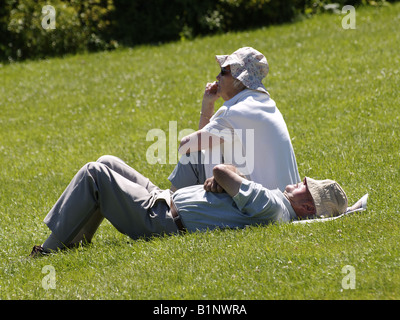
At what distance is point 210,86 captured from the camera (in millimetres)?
5977

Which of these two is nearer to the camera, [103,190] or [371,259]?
[371,259]

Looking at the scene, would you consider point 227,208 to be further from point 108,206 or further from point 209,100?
point 209,100

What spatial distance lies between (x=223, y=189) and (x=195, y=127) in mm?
4349

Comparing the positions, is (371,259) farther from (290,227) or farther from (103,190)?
(103,190)

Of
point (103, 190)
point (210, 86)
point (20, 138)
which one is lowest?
point (20, 138)

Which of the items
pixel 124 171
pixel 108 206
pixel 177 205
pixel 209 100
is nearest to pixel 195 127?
pixel 209 100

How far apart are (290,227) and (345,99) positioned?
483 centimetres

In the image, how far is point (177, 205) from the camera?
530cm

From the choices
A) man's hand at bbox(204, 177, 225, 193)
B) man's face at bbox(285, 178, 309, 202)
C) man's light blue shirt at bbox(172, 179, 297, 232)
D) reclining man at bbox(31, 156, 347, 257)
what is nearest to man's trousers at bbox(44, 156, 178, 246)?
reclining man at bbox(31, 156, 347, 257)

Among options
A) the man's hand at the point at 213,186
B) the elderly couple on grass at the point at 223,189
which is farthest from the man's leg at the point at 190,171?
the man's hand at the point at 213,186

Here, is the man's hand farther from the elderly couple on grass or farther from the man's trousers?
the man's trousers

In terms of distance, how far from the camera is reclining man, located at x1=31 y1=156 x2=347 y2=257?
516 centimetres

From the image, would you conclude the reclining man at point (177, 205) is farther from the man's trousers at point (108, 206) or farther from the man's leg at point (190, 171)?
the man's leg at point (190, 171)
